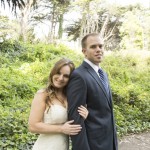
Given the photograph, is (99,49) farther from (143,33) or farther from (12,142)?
(143,33)

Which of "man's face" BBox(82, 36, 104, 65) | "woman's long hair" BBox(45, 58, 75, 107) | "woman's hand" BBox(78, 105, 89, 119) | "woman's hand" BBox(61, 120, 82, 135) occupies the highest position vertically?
"man's face" BBox(82, 36, 104, 65)

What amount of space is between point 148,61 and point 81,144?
14001mm

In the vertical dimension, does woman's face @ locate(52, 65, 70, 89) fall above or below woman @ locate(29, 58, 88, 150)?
above

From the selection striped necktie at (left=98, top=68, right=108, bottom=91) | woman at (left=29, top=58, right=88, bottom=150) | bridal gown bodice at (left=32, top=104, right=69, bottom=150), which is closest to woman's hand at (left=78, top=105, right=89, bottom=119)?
woman at (left=29, top=58, right=88, bottom=150)

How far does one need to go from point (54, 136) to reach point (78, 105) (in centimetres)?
40

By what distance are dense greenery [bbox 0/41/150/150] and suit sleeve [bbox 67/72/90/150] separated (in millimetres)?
2360

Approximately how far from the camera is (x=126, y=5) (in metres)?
25.2

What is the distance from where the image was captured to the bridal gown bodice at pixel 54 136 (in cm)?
252

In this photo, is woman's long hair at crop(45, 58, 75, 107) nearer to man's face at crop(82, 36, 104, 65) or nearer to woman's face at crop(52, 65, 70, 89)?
woman's face at crop(52, 65, 70, 89)

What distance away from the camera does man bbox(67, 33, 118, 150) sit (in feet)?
7.91

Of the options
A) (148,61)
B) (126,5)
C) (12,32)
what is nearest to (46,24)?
(12,32)

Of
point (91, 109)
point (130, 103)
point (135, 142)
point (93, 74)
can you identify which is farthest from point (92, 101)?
point (130, 103)

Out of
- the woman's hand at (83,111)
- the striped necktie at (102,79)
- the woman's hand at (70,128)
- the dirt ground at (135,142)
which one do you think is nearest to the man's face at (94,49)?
the striped necktie at (102,79)

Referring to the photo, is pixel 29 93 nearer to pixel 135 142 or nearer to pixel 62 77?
pixel 135 142
